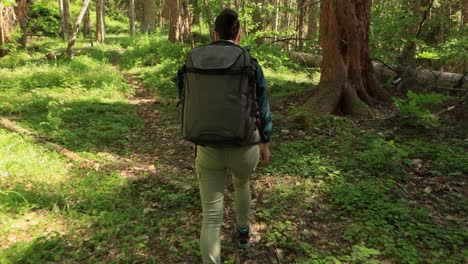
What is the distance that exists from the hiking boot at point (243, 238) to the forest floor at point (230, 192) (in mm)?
74

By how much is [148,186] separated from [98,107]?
4.17 metres

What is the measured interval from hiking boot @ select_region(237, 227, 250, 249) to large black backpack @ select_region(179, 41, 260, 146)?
1.34 meters

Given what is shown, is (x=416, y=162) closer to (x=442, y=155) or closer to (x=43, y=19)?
(x=442, y=155)

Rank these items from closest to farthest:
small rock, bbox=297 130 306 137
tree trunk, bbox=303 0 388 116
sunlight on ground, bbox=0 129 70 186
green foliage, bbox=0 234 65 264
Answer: green foliage, bbox=0 234 65 264 → sunlight on ground, bbox=0 129 70 186 → small rock, bbox=297 130 306 137 → tree trunk, bbox=303 0 388 116

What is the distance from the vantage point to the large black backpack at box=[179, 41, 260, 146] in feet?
8.86

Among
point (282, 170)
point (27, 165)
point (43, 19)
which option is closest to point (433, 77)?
point (282, 170)

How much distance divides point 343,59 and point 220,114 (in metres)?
5.95

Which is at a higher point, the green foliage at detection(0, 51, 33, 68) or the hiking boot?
the green foliage at detection(0, 51, 33, 68)

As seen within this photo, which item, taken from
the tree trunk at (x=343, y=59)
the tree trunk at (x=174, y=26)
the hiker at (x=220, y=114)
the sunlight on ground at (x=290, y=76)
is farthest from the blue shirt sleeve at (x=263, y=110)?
the tree trunk at (x=174, y=26)

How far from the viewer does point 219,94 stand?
8.85ft

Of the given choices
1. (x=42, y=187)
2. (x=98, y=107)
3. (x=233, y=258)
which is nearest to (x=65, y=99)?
(x=98, y=107)

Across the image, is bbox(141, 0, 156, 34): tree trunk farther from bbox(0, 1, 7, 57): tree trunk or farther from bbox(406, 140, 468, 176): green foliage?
bbox(406, 140, 468, 176): green foliage

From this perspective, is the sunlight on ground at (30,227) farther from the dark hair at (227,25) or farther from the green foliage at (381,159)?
the green foliage at (381,159)

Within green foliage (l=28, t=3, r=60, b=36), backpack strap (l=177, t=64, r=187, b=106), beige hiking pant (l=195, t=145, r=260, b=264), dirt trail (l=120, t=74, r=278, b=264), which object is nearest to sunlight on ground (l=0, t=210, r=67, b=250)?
dirt trail (l=120, t=74, r=278, b=264)
